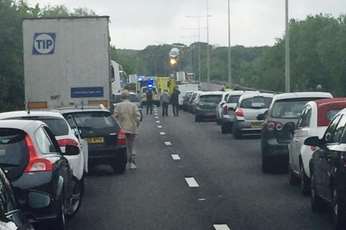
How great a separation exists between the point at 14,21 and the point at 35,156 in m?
37.3

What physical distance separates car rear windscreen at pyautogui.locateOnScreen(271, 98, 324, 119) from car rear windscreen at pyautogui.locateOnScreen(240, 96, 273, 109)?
12871mm

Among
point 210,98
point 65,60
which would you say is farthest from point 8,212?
point 210,98

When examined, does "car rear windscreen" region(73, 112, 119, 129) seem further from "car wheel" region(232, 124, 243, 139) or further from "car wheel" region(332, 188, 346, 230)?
"car wheel" region(232, 124, 243, 139)

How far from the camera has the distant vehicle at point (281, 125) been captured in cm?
1989

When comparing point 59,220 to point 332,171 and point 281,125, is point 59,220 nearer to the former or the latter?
point 332,171

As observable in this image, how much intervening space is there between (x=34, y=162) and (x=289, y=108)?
9.78 metres

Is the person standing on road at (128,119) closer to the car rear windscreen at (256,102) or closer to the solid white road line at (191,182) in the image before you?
the solid white road line at (191,182)

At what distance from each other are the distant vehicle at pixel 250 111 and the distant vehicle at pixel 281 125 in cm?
1265

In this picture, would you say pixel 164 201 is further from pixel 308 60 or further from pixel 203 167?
pixel 308 60

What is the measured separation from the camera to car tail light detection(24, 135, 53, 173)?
37.4ft

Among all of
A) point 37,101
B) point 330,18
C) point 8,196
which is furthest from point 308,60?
point 8,196

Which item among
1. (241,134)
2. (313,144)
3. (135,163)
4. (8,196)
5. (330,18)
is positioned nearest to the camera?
(8,196)

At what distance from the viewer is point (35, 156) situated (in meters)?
11.5

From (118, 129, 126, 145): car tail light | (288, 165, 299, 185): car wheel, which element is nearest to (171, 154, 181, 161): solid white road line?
(118, 129, 126, 145): car tail light
